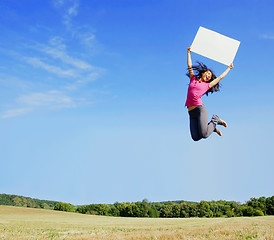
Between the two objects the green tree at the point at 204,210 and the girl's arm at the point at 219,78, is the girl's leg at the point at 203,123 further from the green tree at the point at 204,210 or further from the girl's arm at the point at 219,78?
the green tree at the point at 204,210

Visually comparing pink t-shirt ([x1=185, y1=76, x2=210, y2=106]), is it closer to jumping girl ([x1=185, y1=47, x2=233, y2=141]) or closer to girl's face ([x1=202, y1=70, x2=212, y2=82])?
jumping girl ([x1=185, y1=47, x2=233, y2=141])

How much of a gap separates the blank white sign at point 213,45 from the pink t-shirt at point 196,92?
705 mm

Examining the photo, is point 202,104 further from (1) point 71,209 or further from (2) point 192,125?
(1) point 71,209

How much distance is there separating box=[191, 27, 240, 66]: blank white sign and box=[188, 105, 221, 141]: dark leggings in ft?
4.38

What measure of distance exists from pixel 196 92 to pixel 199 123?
0.78m

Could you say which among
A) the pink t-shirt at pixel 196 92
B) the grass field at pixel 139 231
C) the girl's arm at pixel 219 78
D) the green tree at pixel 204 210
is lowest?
the grass field at pixel 139 231

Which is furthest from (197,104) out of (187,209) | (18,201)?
(18,201)

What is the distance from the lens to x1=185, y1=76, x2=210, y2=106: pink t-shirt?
22.7 ft

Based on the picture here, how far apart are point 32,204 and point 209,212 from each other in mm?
55062

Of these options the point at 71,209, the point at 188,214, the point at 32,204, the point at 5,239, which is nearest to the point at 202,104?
the point at 5,239

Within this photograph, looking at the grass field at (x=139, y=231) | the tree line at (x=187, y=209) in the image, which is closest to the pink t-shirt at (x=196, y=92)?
the grass field at (x=139, y=231)

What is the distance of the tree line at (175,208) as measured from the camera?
239 ft

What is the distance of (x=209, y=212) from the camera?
77000mm

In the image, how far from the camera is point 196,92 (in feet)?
22.7
